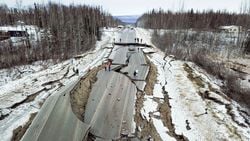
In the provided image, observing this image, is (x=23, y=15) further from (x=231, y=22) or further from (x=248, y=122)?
(x=231, y=22)

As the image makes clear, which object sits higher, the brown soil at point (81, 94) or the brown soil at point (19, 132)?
the brown soil at point (81, 94)

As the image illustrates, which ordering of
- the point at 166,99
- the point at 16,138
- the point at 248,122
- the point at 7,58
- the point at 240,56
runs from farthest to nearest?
the point at 240,56
the point at 7,58
the point at 166,99
the point at 248,122
the point at 16,138

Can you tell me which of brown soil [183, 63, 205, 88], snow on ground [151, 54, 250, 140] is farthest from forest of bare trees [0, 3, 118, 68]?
snow on ground [151, 54, 250, 140]

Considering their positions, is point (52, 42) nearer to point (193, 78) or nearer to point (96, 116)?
point (193, 78)

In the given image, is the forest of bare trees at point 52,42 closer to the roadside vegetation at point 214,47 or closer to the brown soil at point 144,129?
the roadside vegetation at point 214,47

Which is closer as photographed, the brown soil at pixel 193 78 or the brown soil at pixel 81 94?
the brown soil at pixel 81 94

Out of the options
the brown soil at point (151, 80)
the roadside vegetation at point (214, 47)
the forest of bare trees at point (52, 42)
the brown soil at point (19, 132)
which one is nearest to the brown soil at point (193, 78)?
the roadside vegetation at point (214, 47)

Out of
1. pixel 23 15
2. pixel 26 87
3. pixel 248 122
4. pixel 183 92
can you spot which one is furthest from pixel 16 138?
pixel 23 15
